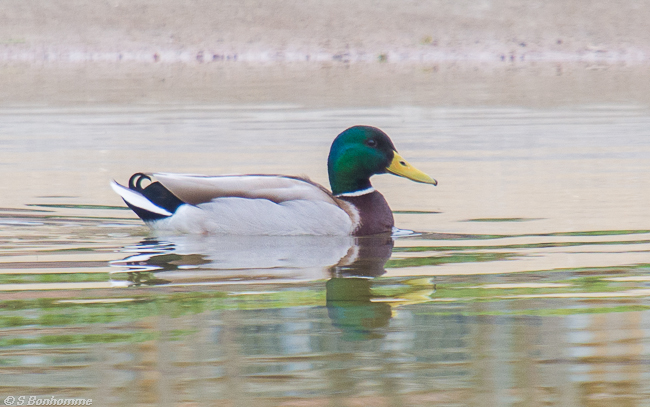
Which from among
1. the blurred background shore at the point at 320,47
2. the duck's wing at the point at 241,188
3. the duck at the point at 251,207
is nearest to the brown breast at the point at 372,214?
the duck at the point at 251,207

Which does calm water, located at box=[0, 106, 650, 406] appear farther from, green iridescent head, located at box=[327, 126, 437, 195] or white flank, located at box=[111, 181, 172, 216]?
green iridescent head, located at box=[327, 126, 437, 195]

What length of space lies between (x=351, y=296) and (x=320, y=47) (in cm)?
2911

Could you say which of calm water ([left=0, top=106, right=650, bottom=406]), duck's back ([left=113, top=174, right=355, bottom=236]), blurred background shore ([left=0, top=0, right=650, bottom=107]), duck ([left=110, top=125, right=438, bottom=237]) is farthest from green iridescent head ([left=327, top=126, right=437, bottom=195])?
blurred background shore ([left=0, top=0, right=650, bottom=107])

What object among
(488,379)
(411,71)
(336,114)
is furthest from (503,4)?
(488,379)

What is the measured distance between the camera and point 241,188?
21.5ft

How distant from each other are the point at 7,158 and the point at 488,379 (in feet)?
25.7

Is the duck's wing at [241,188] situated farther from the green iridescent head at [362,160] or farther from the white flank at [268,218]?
the green iridescent head at [362,160]

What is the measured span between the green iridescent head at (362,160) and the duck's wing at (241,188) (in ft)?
1.06

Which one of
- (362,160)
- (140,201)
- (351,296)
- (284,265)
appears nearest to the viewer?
(351,296)

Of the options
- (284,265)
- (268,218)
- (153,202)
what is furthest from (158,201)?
(284,265)

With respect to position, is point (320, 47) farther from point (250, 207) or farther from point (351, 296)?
point (351, 296)

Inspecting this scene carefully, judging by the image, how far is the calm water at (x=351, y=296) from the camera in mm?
3553

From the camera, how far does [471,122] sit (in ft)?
45.8

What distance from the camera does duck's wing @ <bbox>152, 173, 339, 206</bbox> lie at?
21.5 ft
